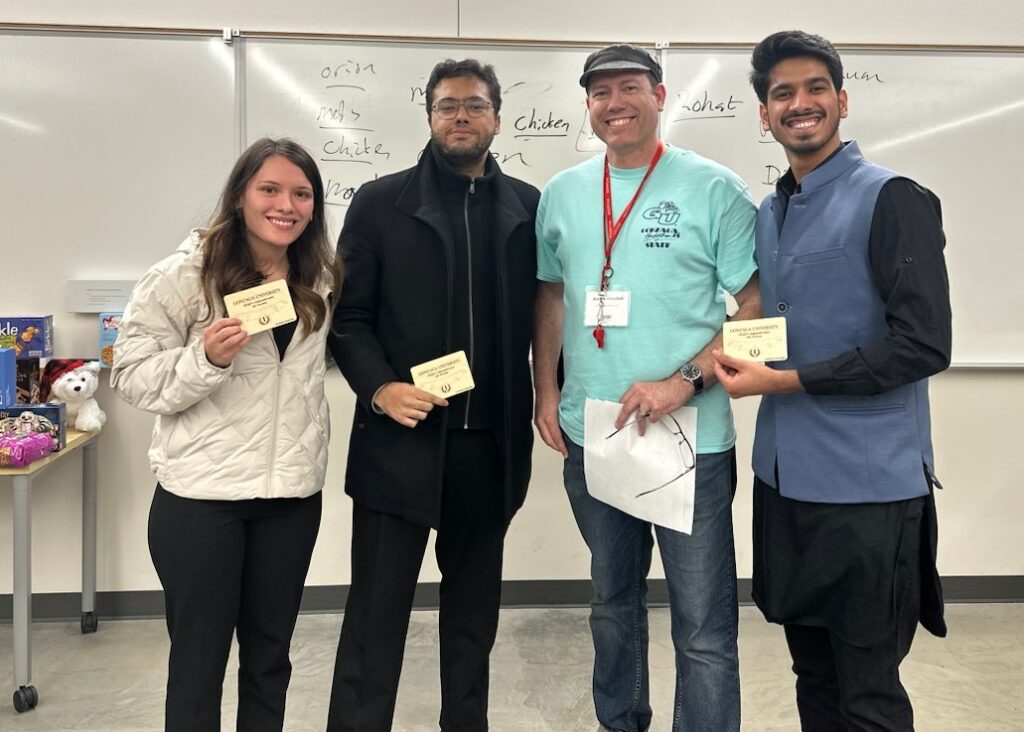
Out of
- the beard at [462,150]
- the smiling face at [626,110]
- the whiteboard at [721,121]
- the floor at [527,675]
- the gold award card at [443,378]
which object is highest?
the whiteboard at [721,121]

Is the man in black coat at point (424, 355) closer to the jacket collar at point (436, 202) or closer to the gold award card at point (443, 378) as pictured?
the jacket collar at point (436, 202)

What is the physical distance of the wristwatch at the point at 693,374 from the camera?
5.45ft

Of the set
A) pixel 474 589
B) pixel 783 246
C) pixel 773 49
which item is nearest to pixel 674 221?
pixel 783 246

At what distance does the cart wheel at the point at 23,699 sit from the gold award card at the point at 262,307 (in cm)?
165

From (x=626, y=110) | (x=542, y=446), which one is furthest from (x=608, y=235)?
(x=542, y=446)

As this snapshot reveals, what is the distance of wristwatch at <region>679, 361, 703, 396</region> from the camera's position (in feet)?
5.45

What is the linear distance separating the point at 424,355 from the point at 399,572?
52 centimetres

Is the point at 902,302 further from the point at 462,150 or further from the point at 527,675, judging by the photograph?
the point at 527,675

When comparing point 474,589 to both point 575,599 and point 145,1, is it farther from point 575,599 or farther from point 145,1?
point 145,1

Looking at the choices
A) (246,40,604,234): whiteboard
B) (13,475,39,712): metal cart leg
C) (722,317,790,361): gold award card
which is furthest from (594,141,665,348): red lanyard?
(13,475,39,712): metal cart leg

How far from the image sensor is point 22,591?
7.54ft

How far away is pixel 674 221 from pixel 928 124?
197 cm

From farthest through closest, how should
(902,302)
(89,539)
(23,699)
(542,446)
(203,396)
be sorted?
(542,446) → (89,539) → (23,699) → (203,396) → (902,302)

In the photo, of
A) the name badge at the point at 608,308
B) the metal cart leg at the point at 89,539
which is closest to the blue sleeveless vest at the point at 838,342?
the name badge at the point at 608,308
